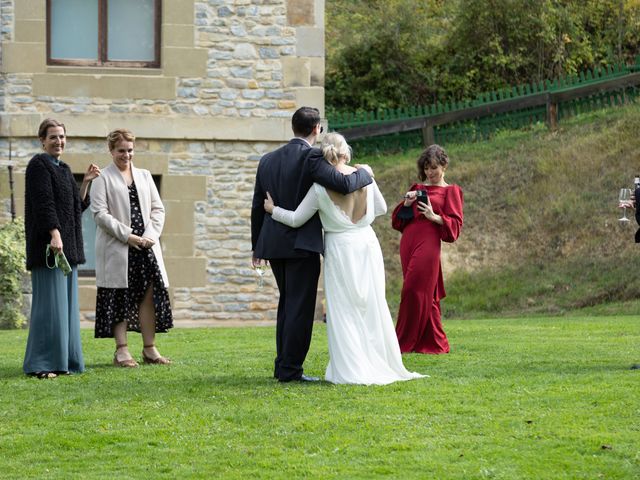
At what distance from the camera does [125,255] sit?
10906 mm

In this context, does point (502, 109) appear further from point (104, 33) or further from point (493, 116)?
point (104, 33)

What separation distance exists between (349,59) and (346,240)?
1929 cm

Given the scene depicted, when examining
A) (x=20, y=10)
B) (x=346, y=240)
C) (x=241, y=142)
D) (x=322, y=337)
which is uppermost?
(x=20, y=10)

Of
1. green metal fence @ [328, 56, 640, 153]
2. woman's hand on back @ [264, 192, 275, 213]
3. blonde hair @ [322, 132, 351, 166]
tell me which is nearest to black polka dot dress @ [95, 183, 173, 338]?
woman's hand on back @ [264, 192, 275, 213]

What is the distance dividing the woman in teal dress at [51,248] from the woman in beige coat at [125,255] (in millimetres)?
460

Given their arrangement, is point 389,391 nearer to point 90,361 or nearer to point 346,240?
point 346,240

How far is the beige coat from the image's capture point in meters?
10.9

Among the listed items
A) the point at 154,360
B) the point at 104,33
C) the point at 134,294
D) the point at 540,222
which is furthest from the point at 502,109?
the point at 134,294

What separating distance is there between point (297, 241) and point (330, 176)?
56 centimetres

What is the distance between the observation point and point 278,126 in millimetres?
18094

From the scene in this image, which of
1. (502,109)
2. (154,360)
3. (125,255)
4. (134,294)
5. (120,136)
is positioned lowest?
(154,360)

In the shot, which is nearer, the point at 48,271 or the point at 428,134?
the point at 48,271

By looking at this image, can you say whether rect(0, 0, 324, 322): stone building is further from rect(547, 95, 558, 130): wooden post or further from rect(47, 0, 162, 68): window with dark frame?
rect(547, 95, 558, 130): wooden post

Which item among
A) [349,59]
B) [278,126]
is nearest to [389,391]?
[278,126]
